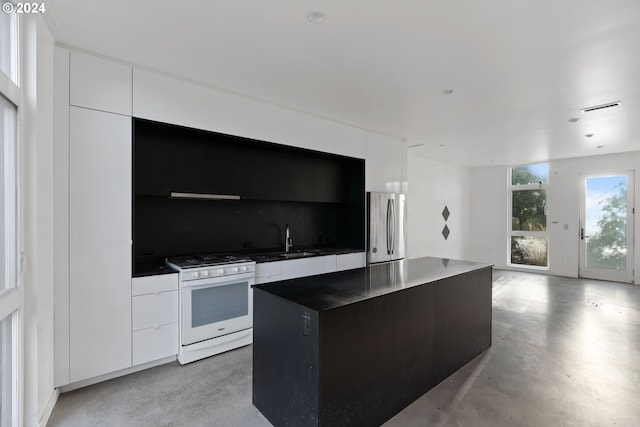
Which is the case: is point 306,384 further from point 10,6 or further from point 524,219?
point 524,219

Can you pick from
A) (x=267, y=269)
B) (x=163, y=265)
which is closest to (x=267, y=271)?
(x=267, y=269)

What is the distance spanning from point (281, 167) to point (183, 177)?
126 cm

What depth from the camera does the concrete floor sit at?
213 centimetres

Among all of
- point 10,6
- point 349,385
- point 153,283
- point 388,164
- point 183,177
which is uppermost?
point 10,6

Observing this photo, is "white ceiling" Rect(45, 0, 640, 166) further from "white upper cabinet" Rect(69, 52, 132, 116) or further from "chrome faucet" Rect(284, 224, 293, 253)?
"chrome faucet" Rect(284, 224, 293, 253)

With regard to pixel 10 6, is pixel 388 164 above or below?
below

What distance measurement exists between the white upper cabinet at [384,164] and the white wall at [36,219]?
3.60m

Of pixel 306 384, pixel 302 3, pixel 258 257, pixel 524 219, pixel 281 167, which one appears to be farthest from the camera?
→ pixel 524 219

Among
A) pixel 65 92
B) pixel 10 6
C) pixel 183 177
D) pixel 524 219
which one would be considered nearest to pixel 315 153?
pixel 183 177

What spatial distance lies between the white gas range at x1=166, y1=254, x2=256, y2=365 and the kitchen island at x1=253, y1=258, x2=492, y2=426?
3.40 feet

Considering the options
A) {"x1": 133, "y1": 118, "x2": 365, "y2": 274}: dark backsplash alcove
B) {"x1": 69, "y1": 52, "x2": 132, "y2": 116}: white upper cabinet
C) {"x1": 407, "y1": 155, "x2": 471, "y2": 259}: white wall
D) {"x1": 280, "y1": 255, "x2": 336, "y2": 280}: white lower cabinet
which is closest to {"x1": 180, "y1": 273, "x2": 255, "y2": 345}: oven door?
{"x1": 280, "y1": 255, "x2": 336, "y2": 280}: white lower cabinet

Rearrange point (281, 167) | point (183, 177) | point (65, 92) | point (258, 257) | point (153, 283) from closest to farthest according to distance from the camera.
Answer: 1. point (65, 92)
2. point (153, 283)
3. point (183, 177)
4. point (258, 257)
5. point (281, 167)

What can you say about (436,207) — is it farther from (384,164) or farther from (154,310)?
(154,310)

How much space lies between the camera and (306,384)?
1743 mm
